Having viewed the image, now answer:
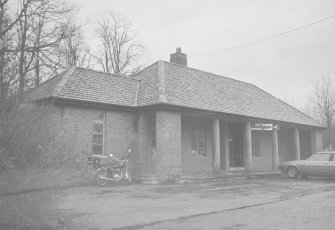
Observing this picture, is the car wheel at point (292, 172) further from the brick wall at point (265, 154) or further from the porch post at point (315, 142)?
the porch post at point (315, 142)

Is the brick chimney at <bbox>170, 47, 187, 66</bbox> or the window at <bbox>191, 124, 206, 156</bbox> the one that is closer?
the window at <bbox>191, 124, 206, 156</bbox>

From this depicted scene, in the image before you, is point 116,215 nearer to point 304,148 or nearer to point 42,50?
point 42,50

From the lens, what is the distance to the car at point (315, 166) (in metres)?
19.2

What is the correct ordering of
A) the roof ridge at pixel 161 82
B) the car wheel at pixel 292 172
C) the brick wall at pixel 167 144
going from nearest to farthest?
the brick wall at pixel 167 144
the roof ridge at pixel 161 82
the car wheel at pixel 292 172

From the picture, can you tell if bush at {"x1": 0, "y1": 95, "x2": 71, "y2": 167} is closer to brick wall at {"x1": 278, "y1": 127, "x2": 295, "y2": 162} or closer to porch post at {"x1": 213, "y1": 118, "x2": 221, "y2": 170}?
porch post at {"x1": 213, "y1": 118, "x2": 221, "y2": 170}

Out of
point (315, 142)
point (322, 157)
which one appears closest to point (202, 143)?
point (322, 157)

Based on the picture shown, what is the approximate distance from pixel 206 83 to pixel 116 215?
16.3 metres

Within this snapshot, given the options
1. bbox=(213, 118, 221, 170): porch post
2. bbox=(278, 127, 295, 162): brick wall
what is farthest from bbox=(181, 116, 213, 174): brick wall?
bbox=(278, 127, 295, 162): brick wall

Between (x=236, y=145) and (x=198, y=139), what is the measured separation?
3.73 m

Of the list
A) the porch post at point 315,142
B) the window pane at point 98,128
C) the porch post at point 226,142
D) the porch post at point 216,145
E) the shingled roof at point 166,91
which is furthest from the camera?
the porch post at point 315,142

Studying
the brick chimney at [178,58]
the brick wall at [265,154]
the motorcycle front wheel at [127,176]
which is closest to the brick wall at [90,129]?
the motorcycle front wheel at [127,176]

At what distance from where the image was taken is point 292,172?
20625 millimetres

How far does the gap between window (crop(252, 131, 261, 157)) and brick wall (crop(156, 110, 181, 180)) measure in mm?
9147

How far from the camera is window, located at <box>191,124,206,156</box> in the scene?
20.9m
